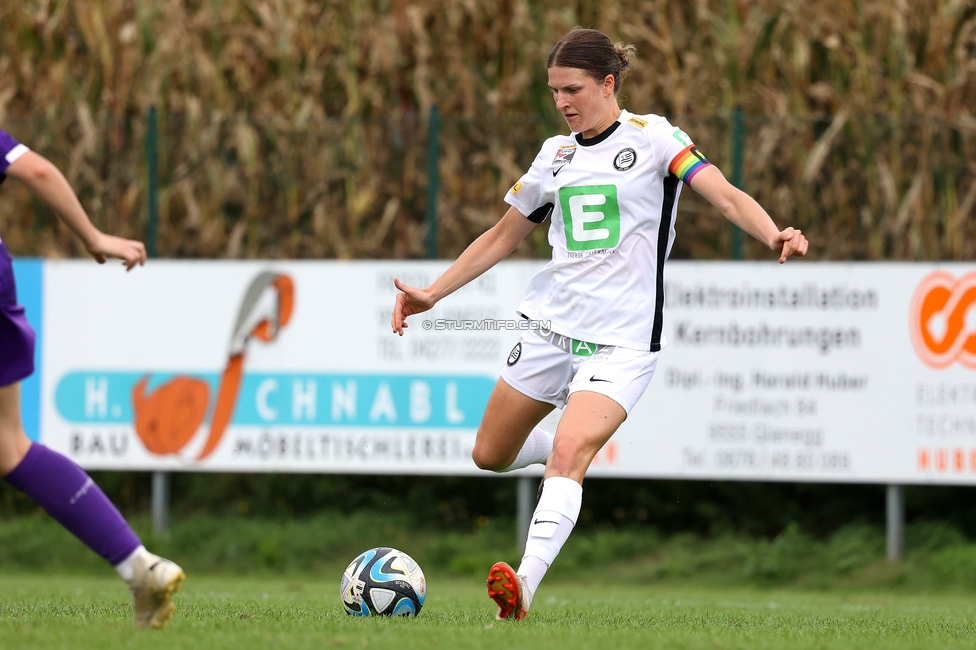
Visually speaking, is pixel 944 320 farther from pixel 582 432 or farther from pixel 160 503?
pixel 160 503

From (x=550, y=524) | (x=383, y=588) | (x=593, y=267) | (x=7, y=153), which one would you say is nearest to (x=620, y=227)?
(x=593, y=267)

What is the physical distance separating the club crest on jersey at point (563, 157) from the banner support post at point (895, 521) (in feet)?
18.5

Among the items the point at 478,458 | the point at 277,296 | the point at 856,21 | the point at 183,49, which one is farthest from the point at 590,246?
the point at 183,49

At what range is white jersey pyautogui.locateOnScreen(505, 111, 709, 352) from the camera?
589cm

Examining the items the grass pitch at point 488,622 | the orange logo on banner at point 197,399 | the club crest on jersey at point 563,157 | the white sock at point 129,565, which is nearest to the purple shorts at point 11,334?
the white sock at point 129,565

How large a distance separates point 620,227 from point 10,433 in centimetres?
258

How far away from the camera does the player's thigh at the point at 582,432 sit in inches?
224

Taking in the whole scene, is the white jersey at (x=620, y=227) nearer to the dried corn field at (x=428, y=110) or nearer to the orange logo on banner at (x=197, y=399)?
the orange logo on banner at (x=197, y=399)

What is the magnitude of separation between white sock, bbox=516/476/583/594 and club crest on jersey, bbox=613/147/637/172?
1.32 meters

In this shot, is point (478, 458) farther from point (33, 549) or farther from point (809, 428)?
point (33, 549)

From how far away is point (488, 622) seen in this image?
18.4 ft

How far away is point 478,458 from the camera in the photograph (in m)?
6.47

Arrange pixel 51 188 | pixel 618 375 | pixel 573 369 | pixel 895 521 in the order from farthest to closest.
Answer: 1. pixel 895 521
2. pixel 573 369
3. pixel 618 375
4. pixel 51 188

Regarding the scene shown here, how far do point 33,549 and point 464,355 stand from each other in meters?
4.02
